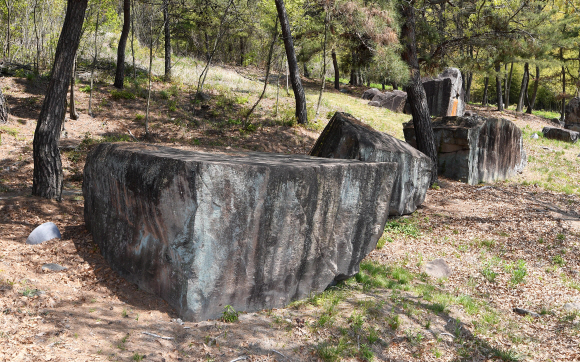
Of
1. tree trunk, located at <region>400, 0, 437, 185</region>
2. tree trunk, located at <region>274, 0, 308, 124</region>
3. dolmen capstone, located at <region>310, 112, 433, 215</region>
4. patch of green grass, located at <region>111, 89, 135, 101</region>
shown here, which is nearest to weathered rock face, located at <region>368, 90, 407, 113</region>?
tree trunk, located at <region>274, 0, 308, 124</region>

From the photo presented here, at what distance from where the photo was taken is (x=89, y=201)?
560cm

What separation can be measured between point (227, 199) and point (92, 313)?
164cm

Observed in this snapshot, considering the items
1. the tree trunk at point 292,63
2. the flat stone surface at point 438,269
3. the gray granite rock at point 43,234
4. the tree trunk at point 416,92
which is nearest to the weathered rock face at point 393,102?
the tree trunk at point 292,63

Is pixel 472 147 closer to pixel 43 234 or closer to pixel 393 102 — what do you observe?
pixel 43 234

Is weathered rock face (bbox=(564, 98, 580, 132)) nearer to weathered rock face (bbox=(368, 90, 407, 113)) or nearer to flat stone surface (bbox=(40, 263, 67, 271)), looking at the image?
weathered rock face (bbox=(368, 90, 407, 113))

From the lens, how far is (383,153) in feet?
25.3

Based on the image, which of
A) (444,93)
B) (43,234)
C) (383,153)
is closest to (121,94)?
(43,234)

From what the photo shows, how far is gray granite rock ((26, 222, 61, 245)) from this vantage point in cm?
534

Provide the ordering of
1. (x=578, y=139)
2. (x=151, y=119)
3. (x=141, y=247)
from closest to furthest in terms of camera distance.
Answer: (x=141, y=247) → (x=151, y=119) → (x=578, y=139)

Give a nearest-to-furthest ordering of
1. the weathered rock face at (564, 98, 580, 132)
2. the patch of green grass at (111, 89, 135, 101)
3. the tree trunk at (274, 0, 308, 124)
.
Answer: the tree trunk at (274, 0, 308, 124) → the patch of green grass at (111, 89, 135, 101) → the weathered rock face at (564, 98, 580, 132)

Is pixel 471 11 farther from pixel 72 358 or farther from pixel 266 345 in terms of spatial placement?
pixel 72 358

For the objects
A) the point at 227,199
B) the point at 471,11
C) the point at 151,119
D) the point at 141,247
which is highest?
the point at 471,11

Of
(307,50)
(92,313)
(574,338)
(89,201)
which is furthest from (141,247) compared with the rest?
(307,50)

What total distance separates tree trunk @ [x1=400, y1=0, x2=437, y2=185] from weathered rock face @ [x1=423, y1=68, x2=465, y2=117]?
34.2 ft
